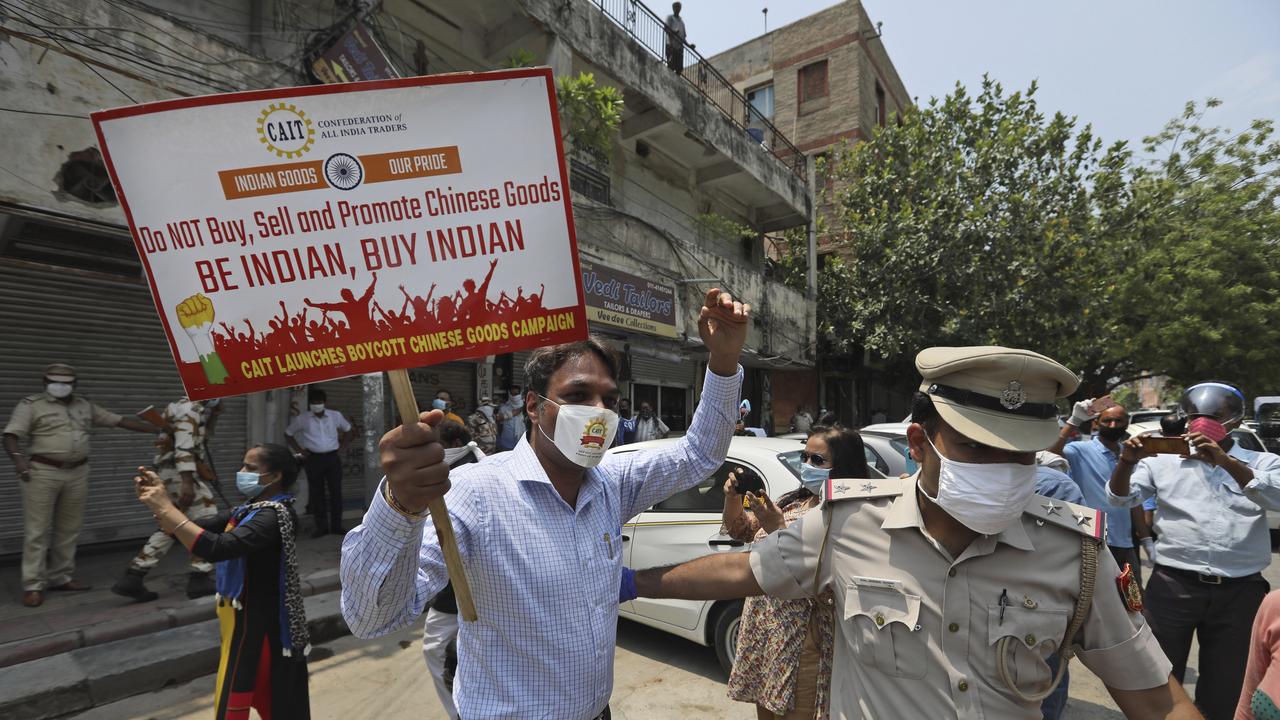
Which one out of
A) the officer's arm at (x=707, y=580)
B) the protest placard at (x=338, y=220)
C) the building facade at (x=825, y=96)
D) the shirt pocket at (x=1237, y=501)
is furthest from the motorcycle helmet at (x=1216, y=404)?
the building facade at (x=825, y=96)

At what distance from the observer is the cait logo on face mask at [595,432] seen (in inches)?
64.9

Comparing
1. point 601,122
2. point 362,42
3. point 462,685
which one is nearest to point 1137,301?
point 601,122

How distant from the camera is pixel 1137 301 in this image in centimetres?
1541

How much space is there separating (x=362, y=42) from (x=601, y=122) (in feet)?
9.66

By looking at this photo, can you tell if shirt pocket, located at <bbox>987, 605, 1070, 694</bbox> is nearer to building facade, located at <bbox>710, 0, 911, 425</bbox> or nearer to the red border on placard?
the red border on placard

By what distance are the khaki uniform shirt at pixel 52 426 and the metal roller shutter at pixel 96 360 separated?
1560 mm

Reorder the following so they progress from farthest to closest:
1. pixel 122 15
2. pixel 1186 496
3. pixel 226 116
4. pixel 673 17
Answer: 1. pixel 673 17
2. pixel 122 15
3. pixel 1186 496
4. pixel 226 116

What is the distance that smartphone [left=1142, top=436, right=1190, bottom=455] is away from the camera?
2.82 m

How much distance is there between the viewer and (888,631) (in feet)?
4.97

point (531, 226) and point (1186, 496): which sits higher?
point (531, 226)

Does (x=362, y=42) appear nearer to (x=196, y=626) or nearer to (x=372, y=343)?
(x=196, y=626)

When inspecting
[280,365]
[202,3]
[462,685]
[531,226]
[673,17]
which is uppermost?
[673,17]

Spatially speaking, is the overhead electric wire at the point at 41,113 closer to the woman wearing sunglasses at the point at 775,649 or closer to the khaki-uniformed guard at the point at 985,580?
the woman wearing sunglasses at the point at 775,649

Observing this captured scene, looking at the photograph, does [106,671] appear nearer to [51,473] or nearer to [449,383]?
[51,473]
